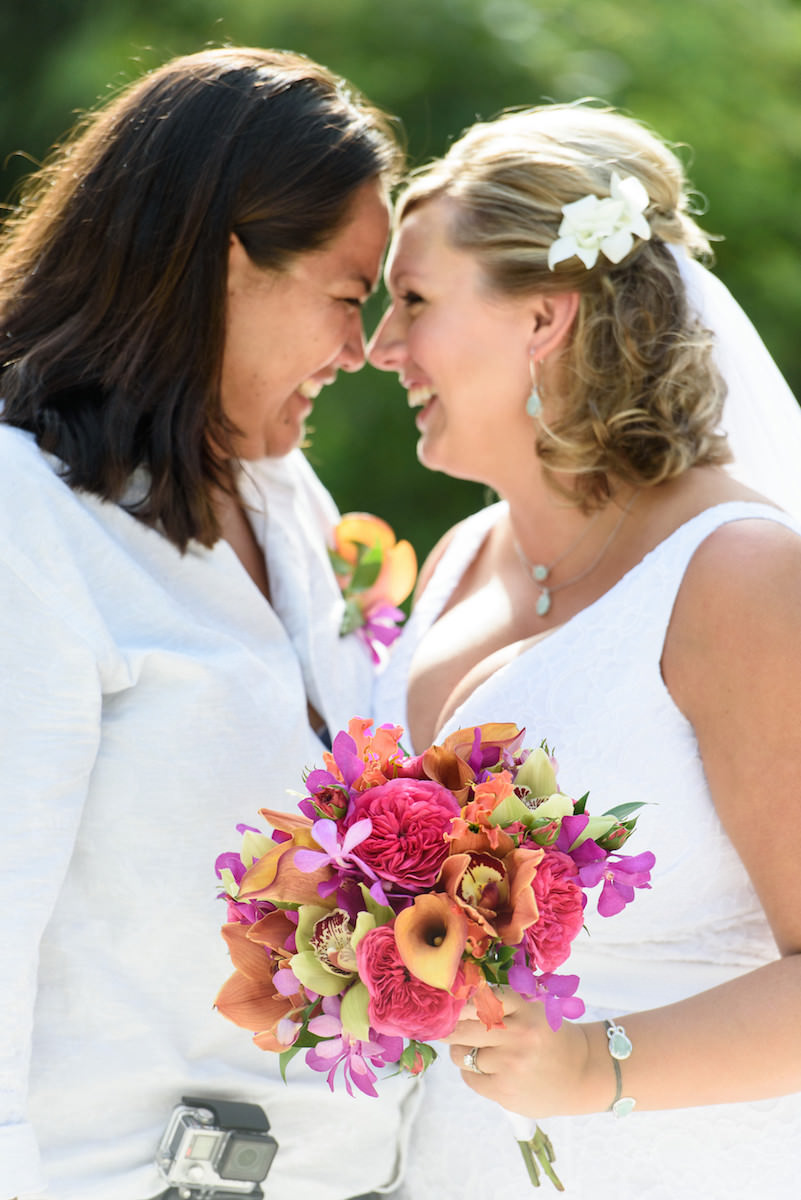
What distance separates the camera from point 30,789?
2154mm

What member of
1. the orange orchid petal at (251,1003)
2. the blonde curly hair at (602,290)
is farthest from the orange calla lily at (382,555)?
the orange orchid petal at (251,1003)

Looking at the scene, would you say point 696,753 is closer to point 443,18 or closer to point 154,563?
point 154,563

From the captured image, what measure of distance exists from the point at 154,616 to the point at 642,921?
116cm

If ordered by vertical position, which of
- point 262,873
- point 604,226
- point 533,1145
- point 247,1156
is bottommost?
point 247,1156

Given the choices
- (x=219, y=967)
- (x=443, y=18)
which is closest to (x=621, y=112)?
(x=443, y=18)

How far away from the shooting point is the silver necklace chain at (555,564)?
2.86 meters

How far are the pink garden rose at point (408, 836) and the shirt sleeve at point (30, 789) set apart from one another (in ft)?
2.35

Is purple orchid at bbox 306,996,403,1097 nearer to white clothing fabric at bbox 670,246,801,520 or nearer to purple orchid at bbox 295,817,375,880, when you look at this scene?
purple orchid at bbox 295,817,375,880

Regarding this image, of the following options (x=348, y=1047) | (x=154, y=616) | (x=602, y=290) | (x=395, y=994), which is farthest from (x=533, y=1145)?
(x=602, y=290)

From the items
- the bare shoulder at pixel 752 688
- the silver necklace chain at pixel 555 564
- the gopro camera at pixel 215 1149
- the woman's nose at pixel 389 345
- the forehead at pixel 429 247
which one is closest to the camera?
the bare shoulder at pixel 752 688

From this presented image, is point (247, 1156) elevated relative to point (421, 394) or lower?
lower

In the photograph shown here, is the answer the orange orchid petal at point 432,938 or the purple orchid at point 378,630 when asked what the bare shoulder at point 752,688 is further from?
the purple orchid at point 378,630

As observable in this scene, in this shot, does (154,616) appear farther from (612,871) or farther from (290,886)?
(612,871)

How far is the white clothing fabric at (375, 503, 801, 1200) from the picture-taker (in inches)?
94.8
